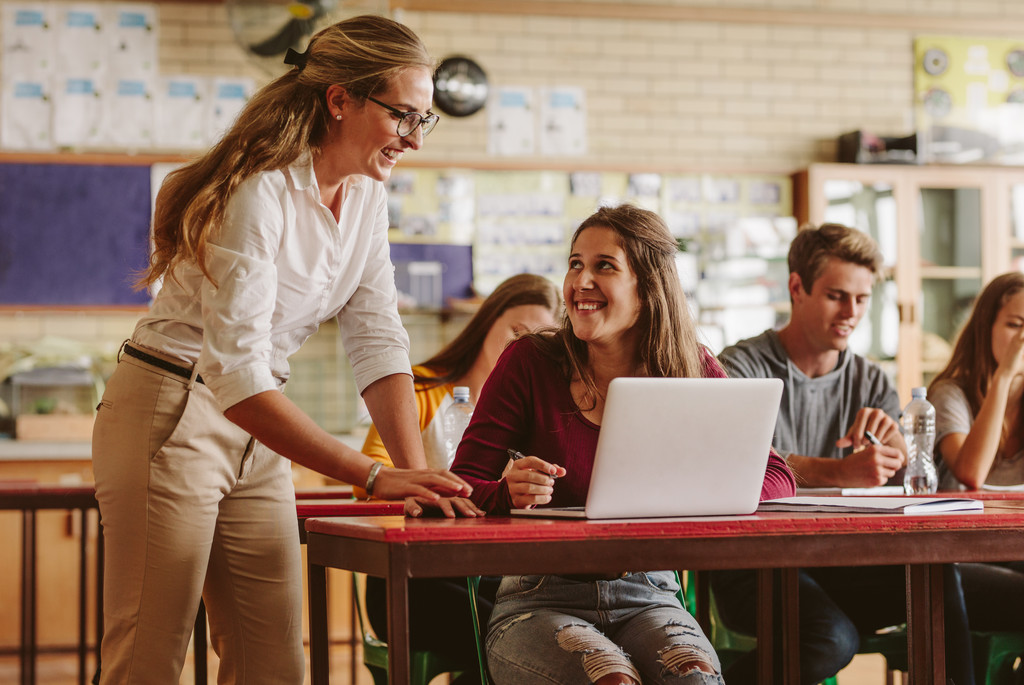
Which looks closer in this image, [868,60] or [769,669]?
[769,669]

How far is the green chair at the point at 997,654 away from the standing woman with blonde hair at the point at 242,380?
1404 mm

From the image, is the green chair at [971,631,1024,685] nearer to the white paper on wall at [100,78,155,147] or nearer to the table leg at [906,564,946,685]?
the table leg at [906,564,946,685]

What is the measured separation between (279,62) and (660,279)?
108 inches

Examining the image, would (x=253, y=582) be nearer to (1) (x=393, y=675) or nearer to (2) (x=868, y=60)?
(1) (x=393, y=675)

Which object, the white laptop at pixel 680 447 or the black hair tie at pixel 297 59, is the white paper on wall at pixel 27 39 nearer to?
the black hair tie at pixel 297 59

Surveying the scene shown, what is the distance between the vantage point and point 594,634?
5.54 feet

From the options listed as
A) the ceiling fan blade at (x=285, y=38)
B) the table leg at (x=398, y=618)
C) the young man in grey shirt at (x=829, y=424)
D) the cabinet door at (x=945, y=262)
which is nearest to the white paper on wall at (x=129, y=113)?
the ceiling fan blade at (x=285, y=38)

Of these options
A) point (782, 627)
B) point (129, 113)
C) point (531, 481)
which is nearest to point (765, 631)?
point (782, 627)

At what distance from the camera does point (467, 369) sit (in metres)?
2.63

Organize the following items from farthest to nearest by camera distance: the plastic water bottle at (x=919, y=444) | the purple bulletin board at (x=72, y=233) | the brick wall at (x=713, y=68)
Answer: the brick wall at (x=713, y=68) < the purple bulletin board at (x=72, y=233) < the plastic water bottle at (x=919, y=444)

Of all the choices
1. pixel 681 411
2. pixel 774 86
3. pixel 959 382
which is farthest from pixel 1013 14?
pixel 681 411

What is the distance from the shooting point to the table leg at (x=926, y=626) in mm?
1637

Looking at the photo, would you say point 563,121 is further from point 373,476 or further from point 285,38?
point 373,476

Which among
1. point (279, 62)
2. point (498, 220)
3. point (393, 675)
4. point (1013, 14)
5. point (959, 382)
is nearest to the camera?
point (393, 675)
